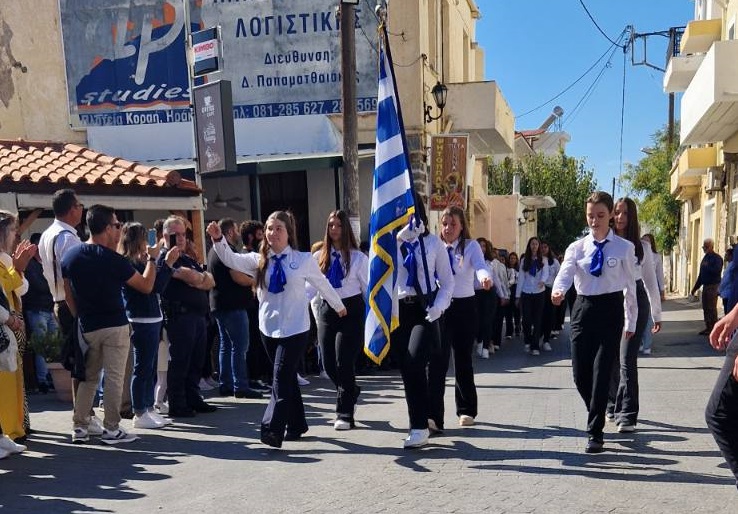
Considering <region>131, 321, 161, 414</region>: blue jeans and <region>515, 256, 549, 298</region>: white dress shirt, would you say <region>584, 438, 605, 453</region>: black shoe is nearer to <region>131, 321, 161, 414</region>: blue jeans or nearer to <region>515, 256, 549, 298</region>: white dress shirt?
<region>131, 321, 161, 414</region>: blue jeans

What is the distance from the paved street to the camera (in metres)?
4.59

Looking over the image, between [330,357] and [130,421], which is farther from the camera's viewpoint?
[130,421]

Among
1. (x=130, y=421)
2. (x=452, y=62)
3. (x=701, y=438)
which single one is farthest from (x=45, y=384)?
(x=452, y=62)

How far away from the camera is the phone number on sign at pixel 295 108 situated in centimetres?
1527

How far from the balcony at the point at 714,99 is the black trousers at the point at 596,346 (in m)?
9.78

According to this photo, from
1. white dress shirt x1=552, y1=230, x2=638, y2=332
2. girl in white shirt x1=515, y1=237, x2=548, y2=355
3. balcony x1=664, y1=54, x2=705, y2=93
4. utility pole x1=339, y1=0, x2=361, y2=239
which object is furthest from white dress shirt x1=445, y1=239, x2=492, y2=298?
balcony x1=664, y1=54, x2=705, y2=93

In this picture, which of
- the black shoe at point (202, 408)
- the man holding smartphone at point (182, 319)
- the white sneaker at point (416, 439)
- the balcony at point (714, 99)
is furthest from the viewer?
the balcony at point (714, 99)

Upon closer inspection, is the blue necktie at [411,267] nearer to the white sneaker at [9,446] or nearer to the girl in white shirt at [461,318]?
the girl in white shirt at [461,318]

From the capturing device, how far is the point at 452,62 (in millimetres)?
19344

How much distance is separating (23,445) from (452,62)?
1567 cm

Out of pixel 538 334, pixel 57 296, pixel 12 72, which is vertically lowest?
pixel 538 334

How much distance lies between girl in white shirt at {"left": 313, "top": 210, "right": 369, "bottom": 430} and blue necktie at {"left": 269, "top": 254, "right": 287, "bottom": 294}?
84 centimetres

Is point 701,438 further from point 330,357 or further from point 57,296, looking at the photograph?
point 57,296

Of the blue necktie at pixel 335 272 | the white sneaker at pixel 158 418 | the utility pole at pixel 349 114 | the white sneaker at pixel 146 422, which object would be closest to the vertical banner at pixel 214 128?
the utility pole at pixel 349 114
